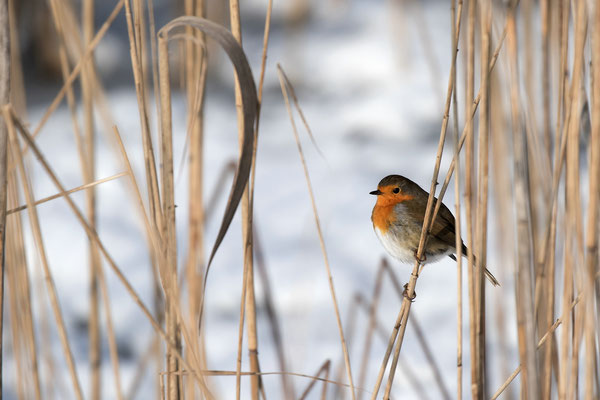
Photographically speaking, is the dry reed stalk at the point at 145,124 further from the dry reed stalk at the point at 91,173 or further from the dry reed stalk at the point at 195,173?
the dry reed stalk at the point at 91,173

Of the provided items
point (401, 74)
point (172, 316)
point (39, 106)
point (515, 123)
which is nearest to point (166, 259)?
point (172, 316)

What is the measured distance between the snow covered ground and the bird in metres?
0.40

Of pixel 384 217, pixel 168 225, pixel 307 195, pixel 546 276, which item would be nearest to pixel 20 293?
pixel 168 225

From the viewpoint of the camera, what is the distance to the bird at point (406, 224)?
4.26 ft

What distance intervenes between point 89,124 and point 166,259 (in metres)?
0.50

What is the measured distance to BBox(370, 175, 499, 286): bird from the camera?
130cm

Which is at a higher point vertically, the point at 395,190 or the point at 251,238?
the point at 395,190

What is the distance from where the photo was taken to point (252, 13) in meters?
3.96

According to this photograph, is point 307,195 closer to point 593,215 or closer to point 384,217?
point 384,217

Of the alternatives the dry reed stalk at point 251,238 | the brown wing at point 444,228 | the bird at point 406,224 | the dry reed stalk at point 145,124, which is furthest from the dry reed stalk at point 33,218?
the brown wing at point 444,228

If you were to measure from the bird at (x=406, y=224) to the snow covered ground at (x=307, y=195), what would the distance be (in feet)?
1.32

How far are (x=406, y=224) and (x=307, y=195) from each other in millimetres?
1710

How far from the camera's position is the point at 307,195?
3.00 metres

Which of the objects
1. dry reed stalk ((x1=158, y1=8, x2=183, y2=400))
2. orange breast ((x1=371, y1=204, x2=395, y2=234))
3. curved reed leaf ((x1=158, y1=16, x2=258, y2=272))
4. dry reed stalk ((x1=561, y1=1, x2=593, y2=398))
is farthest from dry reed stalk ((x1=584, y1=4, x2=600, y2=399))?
orange breast ((x1=371, y1=204, x2=395, y2=234))
